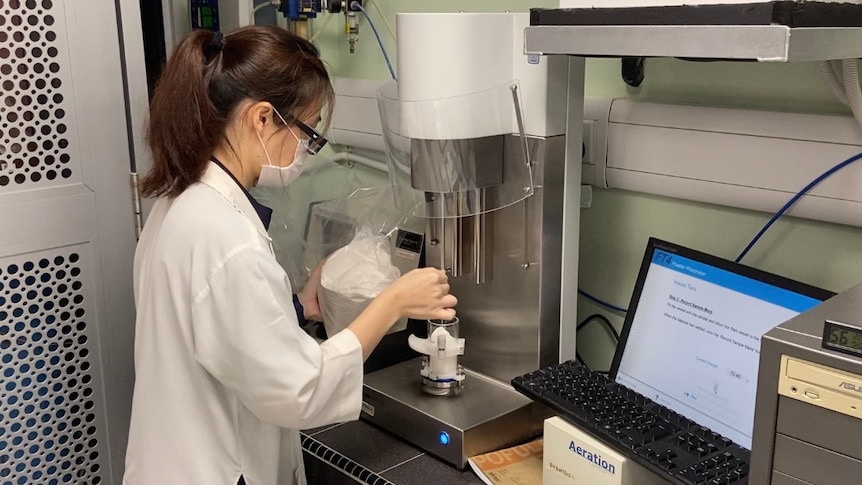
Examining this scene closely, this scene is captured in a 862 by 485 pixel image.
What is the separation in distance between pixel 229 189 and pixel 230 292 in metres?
0.20

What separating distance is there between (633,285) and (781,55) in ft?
2.33

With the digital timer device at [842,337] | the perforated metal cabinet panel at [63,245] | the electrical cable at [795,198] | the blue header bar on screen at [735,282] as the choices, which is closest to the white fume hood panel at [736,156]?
the electrical cable at [795,198]

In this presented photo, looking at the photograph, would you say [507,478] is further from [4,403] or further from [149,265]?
[4,403]

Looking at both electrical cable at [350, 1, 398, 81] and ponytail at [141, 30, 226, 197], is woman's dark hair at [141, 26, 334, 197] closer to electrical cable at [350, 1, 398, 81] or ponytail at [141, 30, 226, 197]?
ponytail at [141, 30, 226, 197]

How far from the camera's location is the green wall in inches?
47.8

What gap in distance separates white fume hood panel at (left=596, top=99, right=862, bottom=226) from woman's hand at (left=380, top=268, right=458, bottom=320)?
0.41 meters

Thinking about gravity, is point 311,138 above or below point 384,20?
below

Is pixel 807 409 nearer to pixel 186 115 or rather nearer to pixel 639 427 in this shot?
pixel 639 427

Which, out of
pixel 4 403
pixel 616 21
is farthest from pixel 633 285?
pixel 4 403

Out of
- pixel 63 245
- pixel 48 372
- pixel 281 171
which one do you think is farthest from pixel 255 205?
pixel 48 372

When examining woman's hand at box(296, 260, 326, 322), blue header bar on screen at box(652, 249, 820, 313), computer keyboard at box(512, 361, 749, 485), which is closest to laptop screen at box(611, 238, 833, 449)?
blue header bar on screen at box(652, 249, 820, 313)

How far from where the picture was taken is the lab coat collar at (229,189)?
1214mm

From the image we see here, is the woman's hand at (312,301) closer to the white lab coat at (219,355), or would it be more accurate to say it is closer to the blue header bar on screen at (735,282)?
the white lab coat at (219,355)

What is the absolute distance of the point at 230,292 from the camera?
3.62 feet
